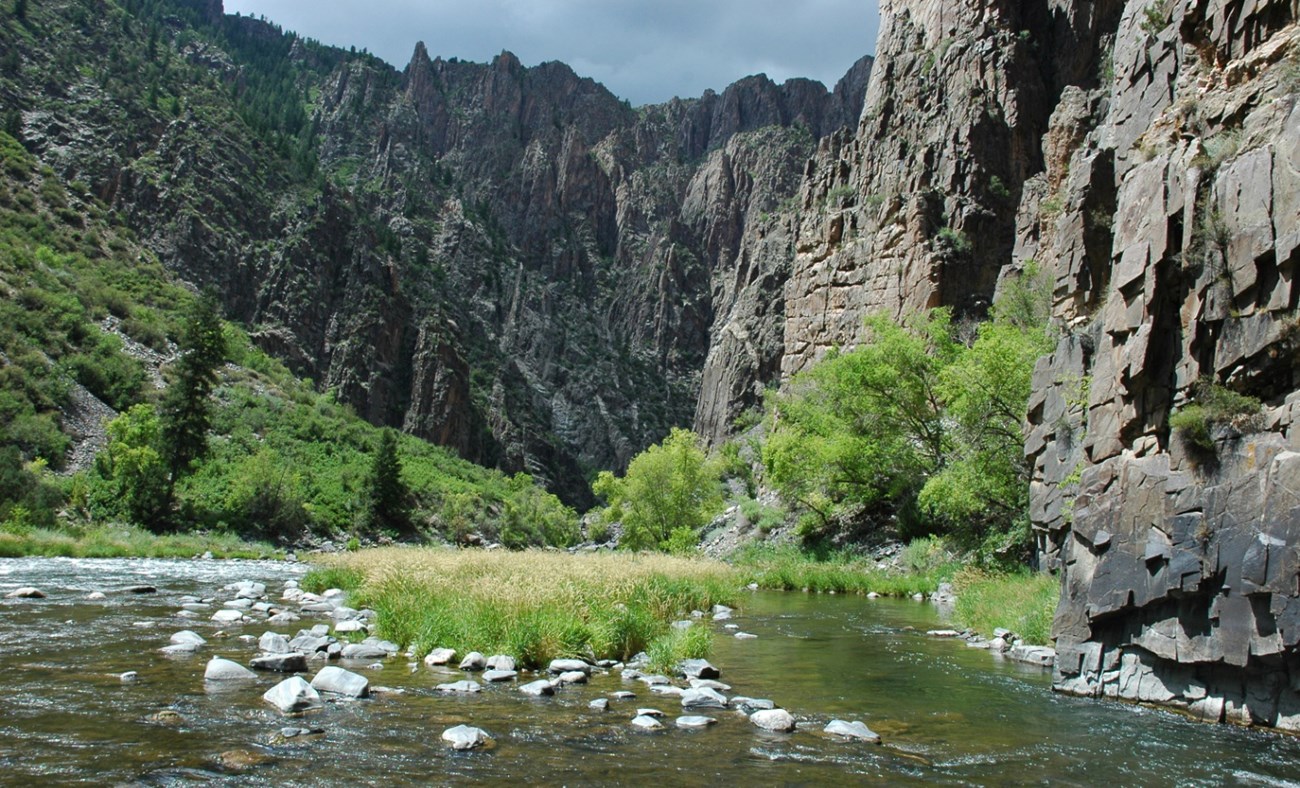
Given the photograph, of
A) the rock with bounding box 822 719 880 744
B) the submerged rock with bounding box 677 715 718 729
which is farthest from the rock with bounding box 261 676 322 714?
the rock with bounding box 822 719 880 744

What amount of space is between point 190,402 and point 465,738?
49.9 meters

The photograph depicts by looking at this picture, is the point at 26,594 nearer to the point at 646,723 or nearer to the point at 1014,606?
the point at 646,723

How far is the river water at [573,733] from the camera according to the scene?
775cm

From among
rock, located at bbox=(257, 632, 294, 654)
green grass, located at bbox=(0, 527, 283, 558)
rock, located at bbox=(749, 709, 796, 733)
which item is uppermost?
rock, located at bbox=(749, 709, 796, 733)

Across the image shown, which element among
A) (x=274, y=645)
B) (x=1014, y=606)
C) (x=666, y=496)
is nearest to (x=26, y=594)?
(x=274, y=645)

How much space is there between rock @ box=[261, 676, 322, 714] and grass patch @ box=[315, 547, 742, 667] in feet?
11.8

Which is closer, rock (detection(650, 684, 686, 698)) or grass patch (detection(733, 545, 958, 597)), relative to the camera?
rock (detection(650, 684, 686, 698))

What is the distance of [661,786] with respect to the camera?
7.66m

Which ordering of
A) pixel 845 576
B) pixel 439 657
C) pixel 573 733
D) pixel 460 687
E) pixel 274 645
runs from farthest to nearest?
pixel 845 576, pixel 439 657, pixel 274 645, pixel 460 687, pixel 573 733

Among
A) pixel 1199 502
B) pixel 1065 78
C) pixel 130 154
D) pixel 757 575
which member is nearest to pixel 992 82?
pixel 1065 78

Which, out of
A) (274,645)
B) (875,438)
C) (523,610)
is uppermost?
(875,438)

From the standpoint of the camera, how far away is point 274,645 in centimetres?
1277

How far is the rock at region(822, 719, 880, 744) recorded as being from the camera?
967 centimetres

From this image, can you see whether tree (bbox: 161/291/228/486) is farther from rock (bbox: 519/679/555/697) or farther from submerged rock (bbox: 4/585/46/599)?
rock (bbox: 519/679/555/697)
